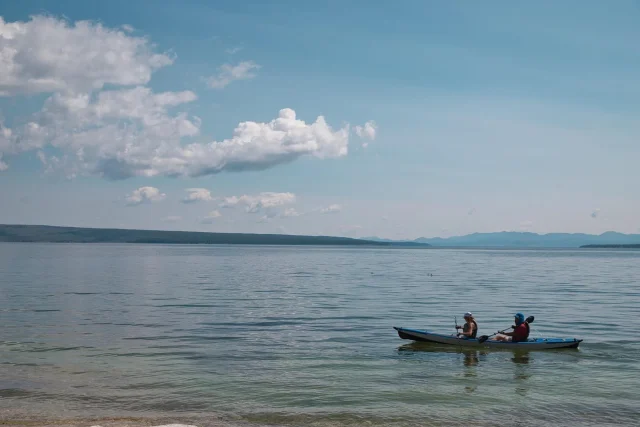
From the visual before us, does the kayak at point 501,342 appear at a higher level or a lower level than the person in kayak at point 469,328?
lower

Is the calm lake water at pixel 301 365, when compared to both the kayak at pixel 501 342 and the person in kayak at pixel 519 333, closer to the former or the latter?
the kayak at pixel 501 342

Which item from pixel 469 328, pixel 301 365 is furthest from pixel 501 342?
pixel 301 365

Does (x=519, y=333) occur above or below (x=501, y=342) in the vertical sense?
above

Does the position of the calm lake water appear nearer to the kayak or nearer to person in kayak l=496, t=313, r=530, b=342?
the kayak

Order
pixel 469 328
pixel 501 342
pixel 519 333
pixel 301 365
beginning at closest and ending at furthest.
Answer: pixel 301 365, pixel 501 342, pixel 519 333, pixel 469 328

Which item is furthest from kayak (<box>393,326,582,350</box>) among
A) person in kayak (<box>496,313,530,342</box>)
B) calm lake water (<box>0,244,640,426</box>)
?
calm lake water (<box>0,244,640,426</box>)

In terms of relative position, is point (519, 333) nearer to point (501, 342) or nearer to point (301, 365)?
point (501, 342)

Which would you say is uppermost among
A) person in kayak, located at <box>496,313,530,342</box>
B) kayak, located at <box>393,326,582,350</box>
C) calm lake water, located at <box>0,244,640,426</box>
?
person in kayak, located at <box>496,313,530,342</box>

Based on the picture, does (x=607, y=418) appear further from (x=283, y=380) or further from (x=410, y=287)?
(x=410, y=287)

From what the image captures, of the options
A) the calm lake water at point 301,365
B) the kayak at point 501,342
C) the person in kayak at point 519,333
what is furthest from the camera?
the person in kayak at point 519,333

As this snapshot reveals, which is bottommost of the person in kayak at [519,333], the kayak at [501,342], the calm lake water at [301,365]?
the calm lake water at [301,365]

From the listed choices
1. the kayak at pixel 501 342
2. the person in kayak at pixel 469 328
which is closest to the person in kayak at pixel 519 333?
the kayak at pixel 501 342

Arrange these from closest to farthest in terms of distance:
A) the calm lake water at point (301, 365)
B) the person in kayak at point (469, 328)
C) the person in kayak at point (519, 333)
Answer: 1. the calm lake water at point (301, 365)
2. the person in kayak at point (519, 333)
3. the person in kayak at point (469, 328)

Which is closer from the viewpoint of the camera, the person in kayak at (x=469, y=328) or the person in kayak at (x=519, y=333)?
the person in kayak at (x=519, y=333)
